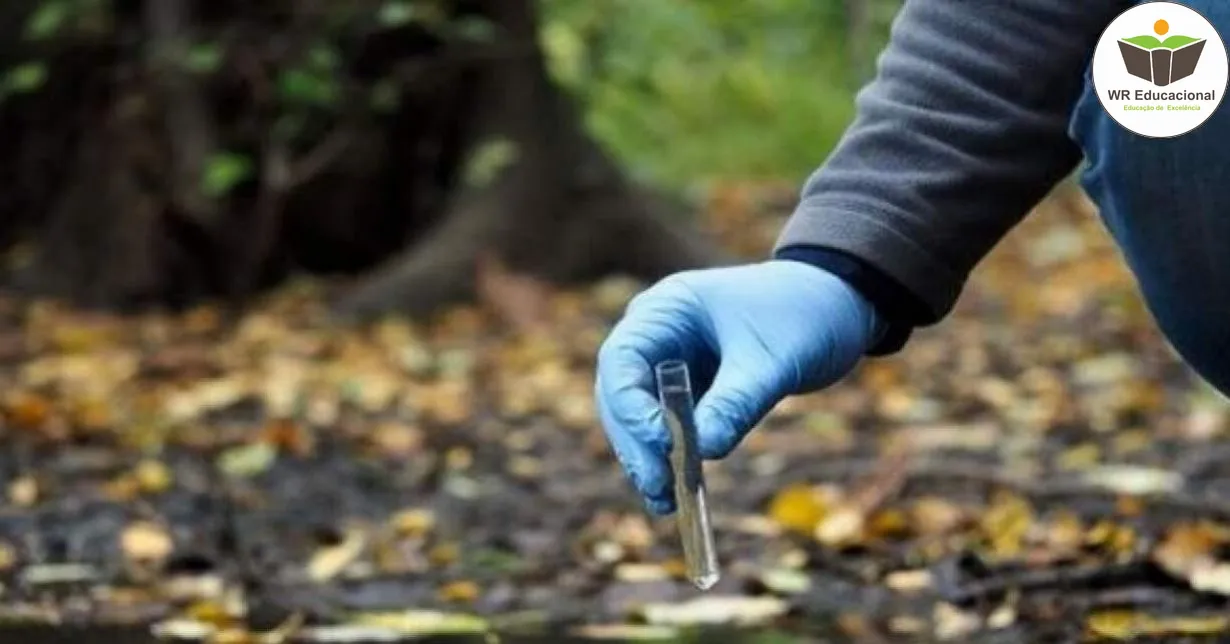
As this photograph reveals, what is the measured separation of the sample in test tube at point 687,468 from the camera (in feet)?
4.22

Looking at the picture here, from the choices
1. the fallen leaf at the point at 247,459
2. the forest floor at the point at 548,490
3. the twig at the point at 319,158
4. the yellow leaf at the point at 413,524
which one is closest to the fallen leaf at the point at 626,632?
the forest floor at the point at 548,490

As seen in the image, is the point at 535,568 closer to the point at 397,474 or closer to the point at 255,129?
the point at 397,474

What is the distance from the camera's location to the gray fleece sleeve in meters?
1.39

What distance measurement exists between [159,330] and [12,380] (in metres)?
0.78

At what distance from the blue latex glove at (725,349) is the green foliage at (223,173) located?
11.8 ft

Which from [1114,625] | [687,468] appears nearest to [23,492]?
[1114,625]

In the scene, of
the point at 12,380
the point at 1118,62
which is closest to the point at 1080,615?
the point at 1118,62

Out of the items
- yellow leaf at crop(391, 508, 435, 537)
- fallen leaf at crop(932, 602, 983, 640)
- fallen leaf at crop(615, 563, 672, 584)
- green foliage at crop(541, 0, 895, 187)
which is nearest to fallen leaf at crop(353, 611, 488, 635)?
fallen leaf at crop(615, 563, 672, 584)

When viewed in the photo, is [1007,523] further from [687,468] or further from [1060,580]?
[687,468]

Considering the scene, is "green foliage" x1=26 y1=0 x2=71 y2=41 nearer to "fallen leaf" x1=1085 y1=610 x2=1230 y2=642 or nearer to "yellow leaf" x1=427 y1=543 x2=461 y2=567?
"yellow leaf" x1=427 y1=543 x2=461 y2=567

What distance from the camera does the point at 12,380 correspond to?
4.45m

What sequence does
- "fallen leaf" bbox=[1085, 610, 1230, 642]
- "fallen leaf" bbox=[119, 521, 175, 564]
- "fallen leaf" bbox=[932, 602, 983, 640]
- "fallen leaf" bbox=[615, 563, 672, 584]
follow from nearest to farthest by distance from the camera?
"fallen leaf" bbox=[1085, 610, 1230, 642]
"fallen leaf" bbox=[932, 602, 983, 640]
"fallen leaf" bbox=[615, 563, 672, 584]
"fallen leaf" bbox=[119, 521, 175, 564]

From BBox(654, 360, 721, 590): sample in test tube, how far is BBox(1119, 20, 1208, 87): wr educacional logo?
1.08 feet

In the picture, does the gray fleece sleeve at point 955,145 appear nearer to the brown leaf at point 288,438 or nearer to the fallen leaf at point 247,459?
the fallen leaf at point 247,459
